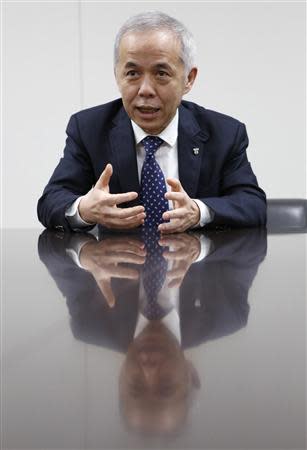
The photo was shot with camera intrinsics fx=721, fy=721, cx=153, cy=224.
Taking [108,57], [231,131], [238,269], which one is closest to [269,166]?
[108,57]

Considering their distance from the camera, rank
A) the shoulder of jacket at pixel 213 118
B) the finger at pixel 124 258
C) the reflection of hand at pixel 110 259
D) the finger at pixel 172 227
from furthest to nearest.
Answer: the shoulder of jacket at pixel 213 118 < the finger at pixel 172 227 < the finger at pixel 124 258 < the reflection of hand at pixel 110 259

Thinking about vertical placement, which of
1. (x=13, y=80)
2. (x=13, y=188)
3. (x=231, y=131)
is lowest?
(x=13, y=188)

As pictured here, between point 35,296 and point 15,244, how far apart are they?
72 centimetres

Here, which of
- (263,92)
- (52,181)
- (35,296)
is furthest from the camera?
(263,92)

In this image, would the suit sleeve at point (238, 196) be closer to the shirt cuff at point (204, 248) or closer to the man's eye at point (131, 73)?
the man's eye at point (131, 73)

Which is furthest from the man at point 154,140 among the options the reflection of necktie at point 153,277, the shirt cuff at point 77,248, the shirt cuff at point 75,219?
the reflection of necktie at point 153,277

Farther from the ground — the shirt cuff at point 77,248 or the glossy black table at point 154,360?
the glossy black table at point 154,360

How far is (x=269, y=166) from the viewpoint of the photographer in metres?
4.79

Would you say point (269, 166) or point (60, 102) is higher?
point (60, 102)

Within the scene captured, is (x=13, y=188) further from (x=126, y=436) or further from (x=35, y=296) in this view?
(x=126, y=436)

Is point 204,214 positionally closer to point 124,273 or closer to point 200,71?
point 124,273

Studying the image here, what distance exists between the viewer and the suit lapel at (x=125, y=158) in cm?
230

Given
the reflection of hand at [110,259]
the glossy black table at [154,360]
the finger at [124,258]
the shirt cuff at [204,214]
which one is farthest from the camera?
the shirt cuff at [204,214]

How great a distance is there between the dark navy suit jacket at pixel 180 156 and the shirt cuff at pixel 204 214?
24 centimetres
